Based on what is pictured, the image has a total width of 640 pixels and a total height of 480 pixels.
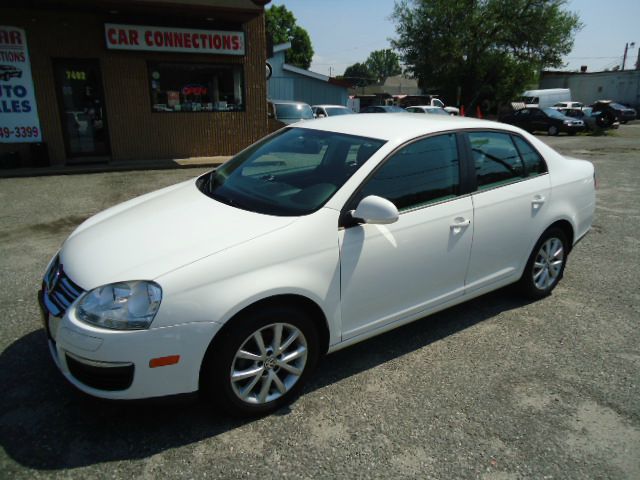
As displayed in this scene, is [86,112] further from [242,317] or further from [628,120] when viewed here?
[628,120]

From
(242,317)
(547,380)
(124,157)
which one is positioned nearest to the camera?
(242,317)

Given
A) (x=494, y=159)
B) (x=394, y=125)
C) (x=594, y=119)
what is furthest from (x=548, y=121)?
(x=394, y=125)

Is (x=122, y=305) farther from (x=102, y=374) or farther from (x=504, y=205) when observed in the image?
(x=504, y=205)

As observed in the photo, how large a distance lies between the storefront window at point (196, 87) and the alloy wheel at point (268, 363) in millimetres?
10744

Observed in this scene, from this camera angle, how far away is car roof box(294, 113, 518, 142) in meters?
3.22

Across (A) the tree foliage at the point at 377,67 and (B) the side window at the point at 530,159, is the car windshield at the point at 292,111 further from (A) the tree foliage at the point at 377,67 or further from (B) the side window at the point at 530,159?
(A) the tree foliage at the point at 377,67

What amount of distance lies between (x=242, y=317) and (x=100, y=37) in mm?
10998

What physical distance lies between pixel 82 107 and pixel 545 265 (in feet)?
36.5

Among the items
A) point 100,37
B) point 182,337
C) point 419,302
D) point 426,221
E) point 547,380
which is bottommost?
point 547,380

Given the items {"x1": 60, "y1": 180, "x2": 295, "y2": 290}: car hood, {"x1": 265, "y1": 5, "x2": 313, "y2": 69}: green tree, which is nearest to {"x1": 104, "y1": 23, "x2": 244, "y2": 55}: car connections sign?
{"x1": 60, "y1": 180, "x2": 295, "y2": 290}: car hood

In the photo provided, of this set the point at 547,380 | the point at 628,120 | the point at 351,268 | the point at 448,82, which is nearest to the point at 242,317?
the point at 351,268

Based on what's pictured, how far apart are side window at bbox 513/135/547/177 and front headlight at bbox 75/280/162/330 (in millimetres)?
3109

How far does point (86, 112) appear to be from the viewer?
1145cm

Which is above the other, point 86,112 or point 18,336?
point 86,112
